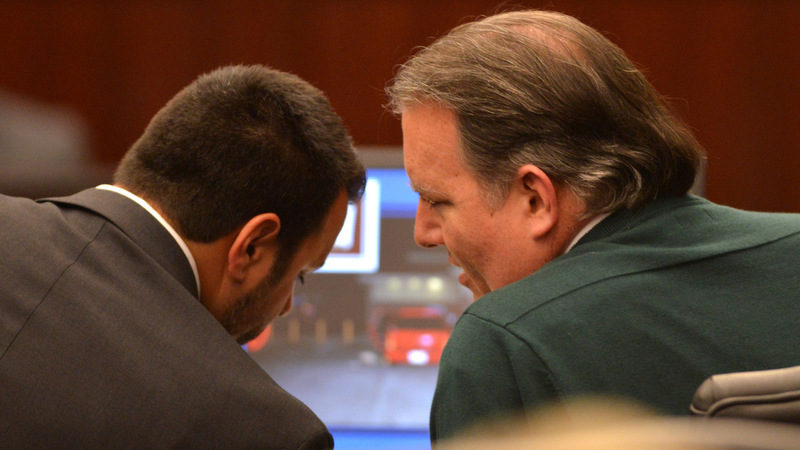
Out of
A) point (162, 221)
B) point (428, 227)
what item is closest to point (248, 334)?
point (162, 221)

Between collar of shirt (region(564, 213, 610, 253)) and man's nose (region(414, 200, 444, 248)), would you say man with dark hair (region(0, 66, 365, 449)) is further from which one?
collar of shirt (region(564, 213, 610, 253))

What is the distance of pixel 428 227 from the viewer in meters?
1.11

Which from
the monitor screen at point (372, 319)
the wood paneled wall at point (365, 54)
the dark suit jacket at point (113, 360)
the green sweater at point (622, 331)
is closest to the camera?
the green sweater at point (622, 331)

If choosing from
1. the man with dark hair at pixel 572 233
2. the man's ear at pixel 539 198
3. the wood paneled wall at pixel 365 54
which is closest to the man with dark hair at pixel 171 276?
the man with dark hair at pixel 572 233

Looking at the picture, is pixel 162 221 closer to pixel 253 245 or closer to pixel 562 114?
pixel 253 245

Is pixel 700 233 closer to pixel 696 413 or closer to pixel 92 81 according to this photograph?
pixel 696 413

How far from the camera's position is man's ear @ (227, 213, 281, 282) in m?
1.20

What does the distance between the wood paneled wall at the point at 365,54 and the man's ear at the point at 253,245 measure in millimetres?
1060

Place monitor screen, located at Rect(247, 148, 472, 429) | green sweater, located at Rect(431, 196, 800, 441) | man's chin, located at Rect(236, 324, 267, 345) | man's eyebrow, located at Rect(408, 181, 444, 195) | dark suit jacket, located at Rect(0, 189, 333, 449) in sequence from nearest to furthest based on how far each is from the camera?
green sweater, located at Rect(431, 196, 800, 441) < dark suit jacket, located at Rect(0, 189, 333, 449) < man's eyebrow, located at Rect(408, 181, 444, 195) < man's chin, located at Rect(236, 324, 267, 345) < monitor screen, located at Rect(247, 148, 472, 429)

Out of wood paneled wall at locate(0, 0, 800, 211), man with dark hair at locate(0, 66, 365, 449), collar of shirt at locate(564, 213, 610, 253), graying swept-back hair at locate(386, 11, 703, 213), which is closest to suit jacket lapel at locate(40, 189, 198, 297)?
man with dark hair at locate(0, 66, 365, 449)

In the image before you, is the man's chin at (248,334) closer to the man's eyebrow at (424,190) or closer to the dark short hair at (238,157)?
the dark short hair at (238,157)

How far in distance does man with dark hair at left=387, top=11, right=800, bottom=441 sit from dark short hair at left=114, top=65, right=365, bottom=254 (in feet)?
0.61

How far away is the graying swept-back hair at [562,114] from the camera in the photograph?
0.96 m

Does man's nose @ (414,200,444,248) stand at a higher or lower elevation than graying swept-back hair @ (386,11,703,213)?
lower
